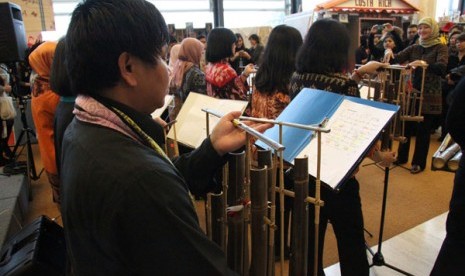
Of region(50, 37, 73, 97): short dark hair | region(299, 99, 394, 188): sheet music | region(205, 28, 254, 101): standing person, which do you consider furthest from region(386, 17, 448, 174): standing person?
region(50, 37, 73, 97): short dark hair

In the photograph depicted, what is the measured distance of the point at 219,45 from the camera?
2516 millimetres

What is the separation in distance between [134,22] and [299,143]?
0.68 metres

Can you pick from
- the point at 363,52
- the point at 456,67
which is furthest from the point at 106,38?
the point at 363,52

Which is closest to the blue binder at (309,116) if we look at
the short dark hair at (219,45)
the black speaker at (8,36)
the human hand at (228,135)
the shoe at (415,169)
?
the human hand at (228,135)

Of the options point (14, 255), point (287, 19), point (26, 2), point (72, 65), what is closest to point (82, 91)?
point (72, 65)

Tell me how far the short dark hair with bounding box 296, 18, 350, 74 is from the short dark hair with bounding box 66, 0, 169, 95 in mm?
981

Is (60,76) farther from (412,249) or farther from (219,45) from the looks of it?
(412,249)

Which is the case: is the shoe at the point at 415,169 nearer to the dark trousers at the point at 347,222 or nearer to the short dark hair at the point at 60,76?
the dark trousers at the point at 347,222

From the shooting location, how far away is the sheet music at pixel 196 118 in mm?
1653

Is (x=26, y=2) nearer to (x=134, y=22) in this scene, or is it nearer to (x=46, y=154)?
(x=46, y=154)

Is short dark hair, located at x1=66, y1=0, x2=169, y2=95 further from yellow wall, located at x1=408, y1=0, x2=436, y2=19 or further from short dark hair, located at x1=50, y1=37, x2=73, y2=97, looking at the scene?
yellow wall, located at x1=408, y1=0, x2=436, y2=19

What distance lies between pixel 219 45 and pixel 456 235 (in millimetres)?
1826

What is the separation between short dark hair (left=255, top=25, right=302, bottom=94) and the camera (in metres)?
1.79

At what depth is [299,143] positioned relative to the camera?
1137mm
